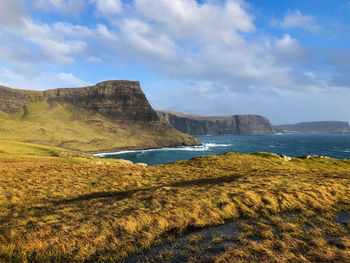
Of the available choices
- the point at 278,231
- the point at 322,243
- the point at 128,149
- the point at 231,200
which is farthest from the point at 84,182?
the point at 128,149

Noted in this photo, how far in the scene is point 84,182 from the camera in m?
22.8

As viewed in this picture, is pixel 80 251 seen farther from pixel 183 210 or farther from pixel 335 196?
pixel 335 196

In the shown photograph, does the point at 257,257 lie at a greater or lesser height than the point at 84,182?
greater

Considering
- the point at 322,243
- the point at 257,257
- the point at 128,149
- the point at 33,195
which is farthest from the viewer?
the point at 128,149

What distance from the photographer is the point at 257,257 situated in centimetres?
666

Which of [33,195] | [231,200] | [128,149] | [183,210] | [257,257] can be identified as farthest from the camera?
[128,149]

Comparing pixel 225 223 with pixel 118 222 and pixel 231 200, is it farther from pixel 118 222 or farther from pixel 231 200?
pixel 118 222

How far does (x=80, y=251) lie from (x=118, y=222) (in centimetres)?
219

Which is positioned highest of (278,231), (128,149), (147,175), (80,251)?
(278,231)

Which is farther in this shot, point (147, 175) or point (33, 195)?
point (147, 175)

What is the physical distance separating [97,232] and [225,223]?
6.31 m

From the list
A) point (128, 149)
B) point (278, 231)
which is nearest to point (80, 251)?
point (278, 231)

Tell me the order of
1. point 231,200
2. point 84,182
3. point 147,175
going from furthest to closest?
1. point 147,175
2. point 84,182
3. point 231,200

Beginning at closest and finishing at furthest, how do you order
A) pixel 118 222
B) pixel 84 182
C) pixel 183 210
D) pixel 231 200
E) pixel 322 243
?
pixel 322 243 → pixel 118 222 → pixel 183 210 → pixel 231 200 → pixel 84 182
